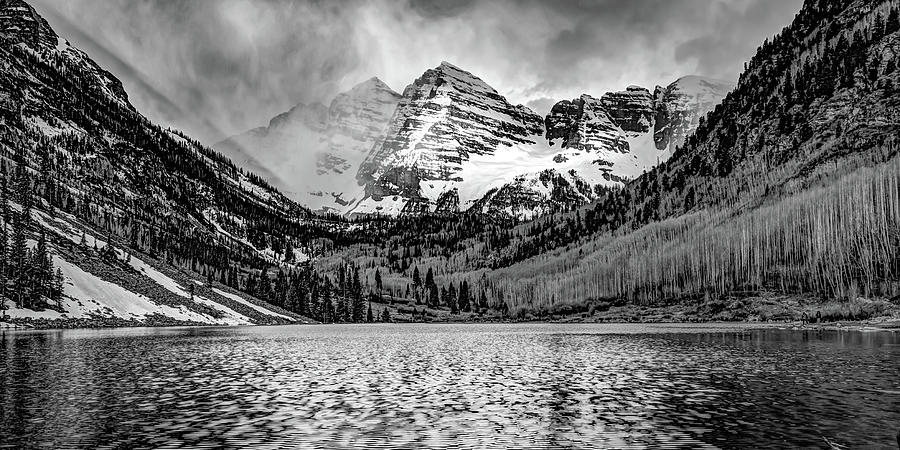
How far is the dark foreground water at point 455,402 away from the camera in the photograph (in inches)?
942

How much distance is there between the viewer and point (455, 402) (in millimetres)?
33406

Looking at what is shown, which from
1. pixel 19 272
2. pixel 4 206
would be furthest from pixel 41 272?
pixel 4 206

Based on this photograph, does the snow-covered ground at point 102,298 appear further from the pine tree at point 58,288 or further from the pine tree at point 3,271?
the pine tree at point 3,271

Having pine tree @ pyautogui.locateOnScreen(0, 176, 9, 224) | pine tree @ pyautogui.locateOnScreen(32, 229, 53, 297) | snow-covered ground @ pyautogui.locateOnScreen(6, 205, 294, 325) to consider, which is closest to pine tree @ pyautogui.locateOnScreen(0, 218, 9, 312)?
snow-covered ground @ pyautogui.locateOnScreen(6, 205, 294, 325)

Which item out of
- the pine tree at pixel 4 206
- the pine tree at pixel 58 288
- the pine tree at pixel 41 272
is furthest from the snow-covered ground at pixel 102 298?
the pine tree at pixel 4 206

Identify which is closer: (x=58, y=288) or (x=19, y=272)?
(x=19, y=272)

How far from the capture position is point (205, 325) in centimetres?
17462

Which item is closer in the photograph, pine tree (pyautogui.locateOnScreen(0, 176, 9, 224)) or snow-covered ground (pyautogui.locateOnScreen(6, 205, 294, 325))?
snow-covered ground (pyautogui.locateOnScreen(6, 205, 294, 325))

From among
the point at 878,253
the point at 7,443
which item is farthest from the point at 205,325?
the point at 878,253

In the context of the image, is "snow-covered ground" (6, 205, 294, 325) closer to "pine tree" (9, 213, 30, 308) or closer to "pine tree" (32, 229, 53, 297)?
"pine tree" (9, 213, 30, 308)

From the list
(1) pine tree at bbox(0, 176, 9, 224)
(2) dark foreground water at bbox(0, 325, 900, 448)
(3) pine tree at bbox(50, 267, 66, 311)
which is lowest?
(2) dark foreground water at bbox(0, 325, 900, 448)

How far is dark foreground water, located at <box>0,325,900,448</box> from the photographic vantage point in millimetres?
23938

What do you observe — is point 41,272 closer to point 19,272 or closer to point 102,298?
point 19,272

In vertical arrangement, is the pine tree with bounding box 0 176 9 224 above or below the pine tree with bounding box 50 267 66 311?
above
